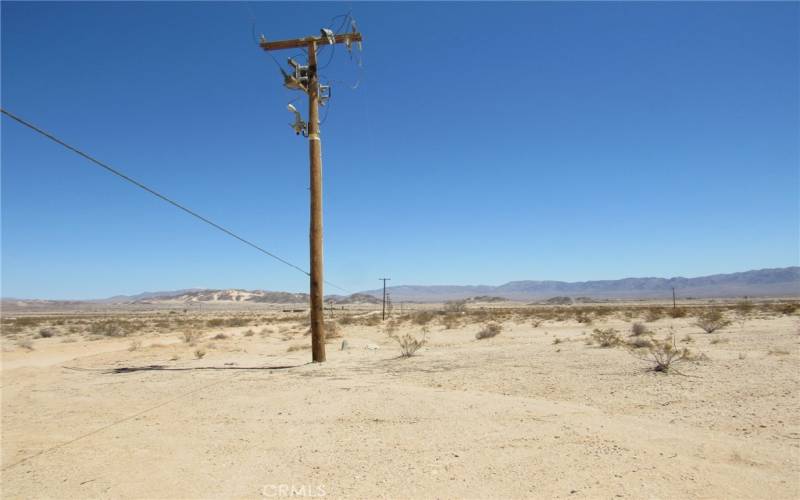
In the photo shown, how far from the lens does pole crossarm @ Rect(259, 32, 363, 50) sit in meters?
13.5

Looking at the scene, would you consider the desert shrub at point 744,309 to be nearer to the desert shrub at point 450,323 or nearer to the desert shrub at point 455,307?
the desert shrub at point 450,323

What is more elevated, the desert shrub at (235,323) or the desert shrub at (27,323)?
the desert shrub at (27,323)

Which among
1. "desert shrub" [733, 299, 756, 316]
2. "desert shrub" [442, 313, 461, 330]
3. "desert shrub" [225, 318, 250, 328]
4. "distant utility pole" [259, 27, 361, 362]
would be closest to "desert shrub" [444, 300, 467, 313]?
"desert shrub" [442, 313, 461, 330]

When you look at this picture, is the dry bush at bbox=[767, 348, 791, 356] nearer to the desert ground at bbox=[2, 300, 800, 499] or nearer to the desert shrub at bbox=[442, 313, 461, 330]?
the desert ground at bbox=[2, 300, 800, 499]

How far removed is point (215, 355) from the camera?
54.3ft

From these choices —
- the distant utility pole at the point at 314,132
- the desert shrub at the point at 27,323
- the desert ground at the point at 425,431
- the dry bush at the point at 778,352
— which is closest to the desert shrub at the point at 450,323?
the distant utility pole at the point at 314,132

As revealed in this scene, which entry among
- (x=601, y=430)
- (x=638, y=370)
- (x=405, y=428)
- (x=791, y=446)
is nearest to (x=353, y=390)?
(x=405, y=428)

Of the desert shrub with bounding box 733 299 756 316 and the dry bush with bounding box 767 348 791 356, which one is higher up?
the dry bush with bounding box 767 348 791 356

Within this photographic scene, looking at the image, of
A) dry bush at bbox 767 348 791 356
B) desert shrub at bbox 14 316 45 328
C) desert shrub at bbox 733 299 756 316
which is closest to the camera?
dry bush at bbox 767 348 791 356

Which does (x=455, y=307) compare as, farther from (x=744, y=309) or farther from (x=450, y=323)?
(x=744, y=309)

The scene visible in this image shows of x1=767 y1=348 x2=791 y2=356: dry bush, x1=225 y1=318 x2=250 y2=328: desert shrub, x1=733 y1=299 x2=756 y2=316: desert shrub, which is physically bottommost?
x1=225 y1=318 x2=250 y2=328: desert shrub

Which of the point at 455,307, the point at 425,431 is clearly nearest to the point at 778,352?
the point at 425,431

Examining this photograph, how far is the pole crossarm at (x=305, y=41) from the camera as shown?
13469 mm

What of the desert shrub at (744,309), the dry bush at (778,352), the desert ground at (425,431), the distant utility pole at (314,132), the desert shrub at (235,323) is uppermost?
the distant utility pole at (314,132)
